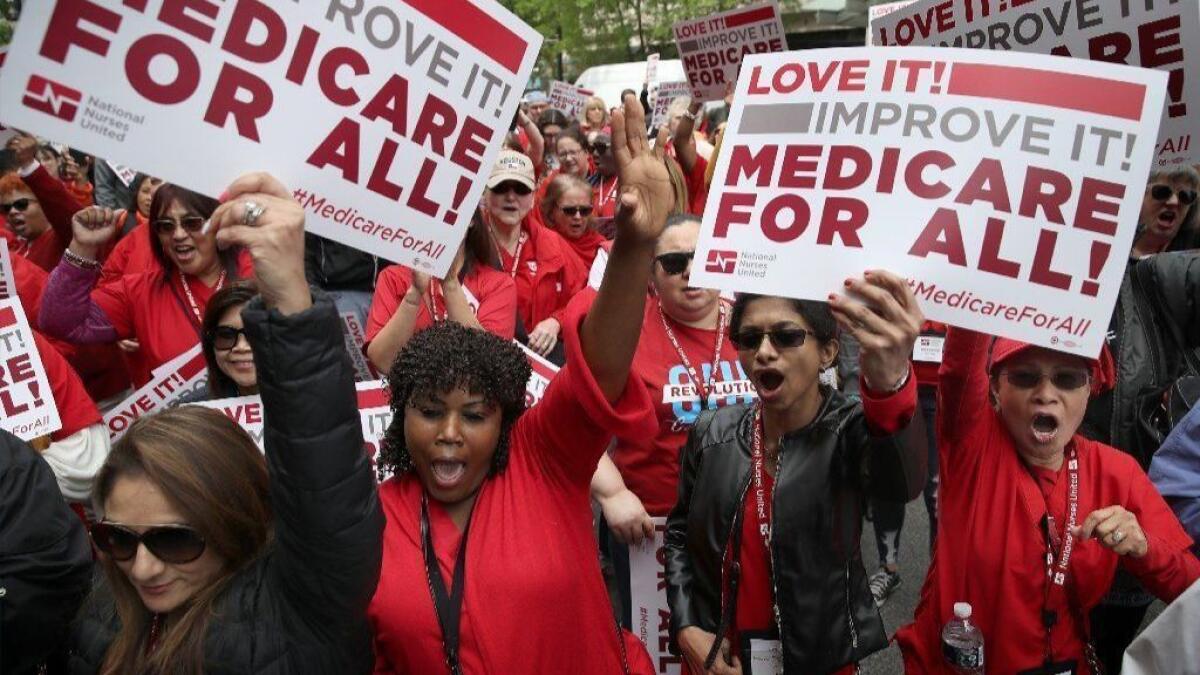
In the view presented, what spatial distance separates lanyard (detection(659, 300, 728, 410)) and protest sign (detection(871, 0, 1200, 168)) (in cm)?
129

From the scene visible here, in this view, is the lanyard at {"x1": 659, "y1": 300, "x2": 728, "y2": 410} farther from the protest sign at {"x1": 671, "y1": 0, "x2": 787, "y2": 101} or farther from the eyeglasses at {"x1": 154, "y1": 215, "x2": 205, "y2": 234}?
the protest sign at {"x1": 671, "y1": 0, "x2": 787, "y2": 101}

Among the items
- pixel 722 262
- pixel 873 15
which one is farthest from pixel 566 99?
pixel 722 262

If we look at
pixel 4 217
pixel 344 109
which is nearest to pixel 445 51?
pixel 344 109

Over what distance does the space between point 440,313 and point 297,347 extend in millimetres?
2419

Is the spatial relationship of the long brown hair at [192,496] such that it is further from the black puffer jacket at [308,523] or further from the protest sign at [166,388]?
the protest sign at [166,388]

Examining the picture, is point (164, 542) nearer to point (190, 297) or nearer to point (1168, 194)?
point (190, 297)

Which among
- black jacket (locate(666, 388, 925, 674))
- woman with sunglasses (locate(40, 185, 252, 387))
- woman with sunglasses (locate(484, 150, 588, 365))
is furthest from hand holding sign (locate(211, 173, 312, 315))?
woman with sunglasses (locate(484, 150, 588, 365))

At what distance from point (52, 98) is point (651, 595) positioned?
2287 mm

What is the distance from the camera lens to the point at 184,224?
3.95 meters

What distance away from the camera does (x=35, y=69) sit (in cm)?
182

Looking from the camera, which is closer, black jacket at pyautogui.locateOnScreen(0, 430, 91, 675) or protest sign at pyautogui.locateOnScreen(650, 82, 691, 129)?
black jacket at pyautogui.locateOnScreen(0, 430, 91, 675)

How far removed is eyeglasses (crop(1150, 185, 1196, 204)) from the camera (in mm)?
4500

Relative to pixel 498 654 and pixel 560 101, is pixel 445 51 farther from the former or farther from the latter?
pixel 560 101

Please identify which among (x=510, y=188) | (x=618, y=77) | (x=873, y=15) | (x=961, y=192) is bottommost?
(x=961, y=192)
